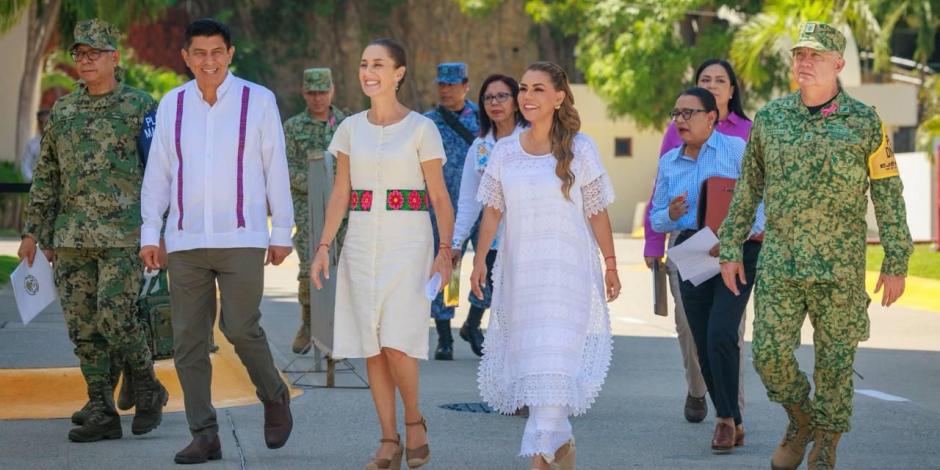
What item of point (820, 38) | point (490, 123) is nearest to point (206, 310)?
point (820, 38)

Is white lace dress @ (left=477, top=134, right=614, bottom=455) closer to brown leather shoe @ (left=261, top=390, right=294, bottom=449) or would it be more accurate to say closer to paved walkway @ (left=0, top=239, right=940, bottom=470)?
paved walkway @ (left=0, top=239, right=940, bottom=470)

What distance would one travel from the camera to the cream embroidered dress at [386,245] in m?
7.81

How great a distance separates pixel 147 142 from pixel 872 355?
7212 millimetres

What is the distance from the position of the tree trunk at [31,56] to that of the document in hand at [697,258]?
24.6 metres

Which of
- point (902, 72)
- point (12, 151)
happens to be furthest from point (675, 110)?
point (902, 72)

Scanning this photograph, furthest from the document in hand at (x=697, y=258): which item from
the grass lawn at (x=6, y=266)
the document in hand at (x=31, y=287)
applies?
the grass lawn at (x=6, y=266)

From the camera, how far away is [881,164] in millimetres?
7309

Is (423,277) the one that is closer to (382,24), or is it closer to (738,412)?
(738,412)

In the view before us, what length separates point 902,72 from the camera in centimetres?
4984

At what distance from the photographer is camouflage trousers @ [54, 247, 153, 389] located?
8398 mm

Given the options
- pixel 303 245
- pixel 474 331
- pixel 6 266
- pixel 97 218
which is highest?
pixel 97 218

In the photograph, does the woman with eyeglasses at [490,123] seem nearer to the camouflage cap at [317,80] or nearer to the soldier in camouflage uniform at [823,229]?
the camouflage cap at [317,80]

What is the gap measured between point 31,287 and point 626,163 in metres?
35.0

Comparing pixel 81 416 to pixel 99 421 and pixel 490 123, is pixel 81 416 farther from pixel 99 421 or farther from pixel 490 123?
pixel 490 123
